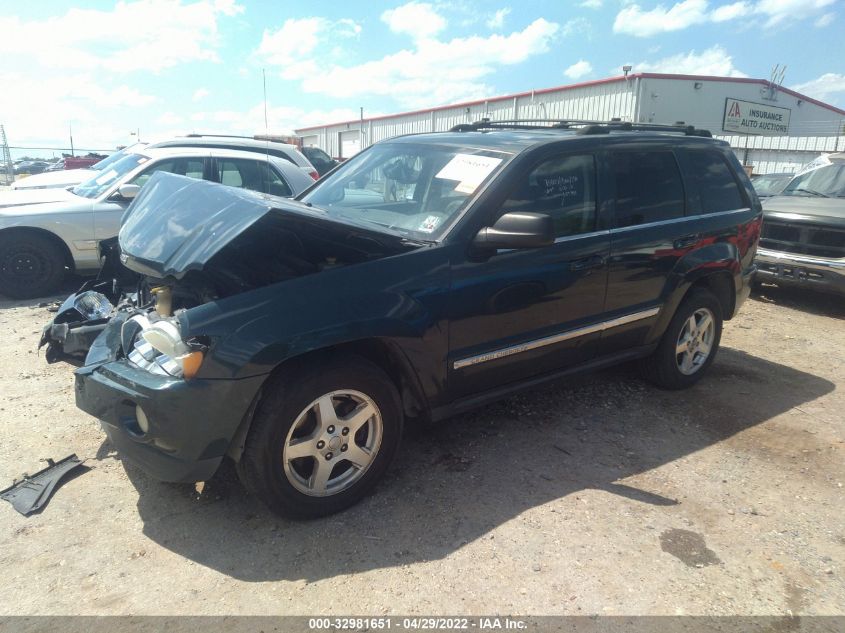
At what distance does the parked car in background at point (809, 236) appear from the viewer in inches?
284

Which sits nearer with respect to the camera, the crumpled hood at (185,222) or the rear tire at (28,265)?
the crumpled hood at (185,222)

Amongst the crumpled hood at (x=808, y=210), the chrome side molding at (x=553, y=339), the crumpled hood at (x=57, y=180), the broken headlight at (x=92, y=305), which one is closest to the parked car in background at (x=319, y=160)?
the crumpled hood at (x=57, y=180)

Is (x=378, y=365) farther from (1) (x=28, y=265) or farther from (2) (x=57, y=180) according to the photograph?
(2) (x=57, y=180)

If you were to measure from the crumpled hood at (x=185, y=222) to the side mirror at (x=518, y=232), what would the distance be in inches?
36.2

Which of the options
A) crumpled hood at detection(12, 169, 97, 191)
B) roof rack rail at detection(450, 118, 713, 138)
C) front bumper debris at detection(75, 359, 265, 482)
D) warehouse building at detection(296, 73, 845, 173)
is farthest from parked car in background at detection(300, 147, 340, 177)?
front bumper debris at detection(75, 359, 265, 482)

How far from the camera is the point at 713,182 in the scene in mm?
4676

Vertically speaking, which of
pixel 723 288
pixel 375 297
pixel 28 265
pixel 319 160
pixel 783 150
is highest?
pixel 783 150

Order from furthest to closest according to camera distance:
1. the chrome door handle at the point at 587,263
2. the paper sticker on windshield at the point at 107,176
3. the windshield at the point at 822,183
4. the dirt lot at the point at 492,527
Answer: the windshield at the point at 822,183 → the paper sticker on windshield at the point at 107,176 → the chrome door handle at the point at 587,263 → the dirt lot at the point at 492,527

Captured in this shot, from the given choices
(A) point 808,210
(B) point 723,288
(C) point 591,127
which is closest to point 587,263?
(C) point 591,127

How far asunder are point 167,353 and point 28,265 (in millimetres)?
5626

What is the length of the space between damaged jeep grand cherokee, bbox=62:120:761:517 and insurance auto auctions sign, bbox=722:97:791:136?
78.7 ft

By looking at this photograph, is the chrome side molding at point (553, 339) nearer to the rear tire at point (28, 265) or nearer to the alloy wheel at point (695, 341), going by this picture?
the alloy wheel at point (695, 341)

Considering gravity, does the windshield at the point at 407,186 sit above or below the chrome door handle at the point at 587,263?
above

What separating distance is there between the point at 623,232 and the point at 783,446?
5.83 ft
